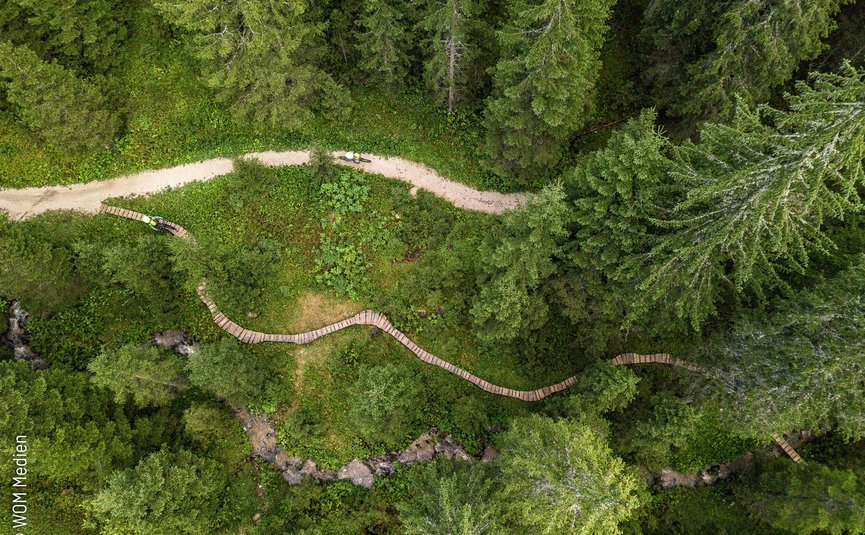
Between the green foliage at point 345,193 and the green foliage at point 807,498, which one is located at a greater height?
the green foliage at point 345,193

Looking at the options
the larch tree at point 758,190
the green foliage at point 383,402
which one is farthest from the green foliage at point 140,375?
the larch tree at point 758,190

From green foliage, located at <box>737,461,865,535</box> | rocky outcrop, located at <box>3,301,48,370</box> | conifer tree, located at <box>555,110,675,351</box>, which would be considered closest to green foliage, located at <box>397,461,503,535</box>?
conifer tree, located at <box>555,110,675,351</box>

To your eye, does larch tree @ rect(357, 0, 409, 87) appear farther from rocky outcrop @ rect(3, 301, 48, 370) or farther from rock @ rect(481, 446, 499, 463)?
rocky outcrop @ rect(3, 301, 48, 370)

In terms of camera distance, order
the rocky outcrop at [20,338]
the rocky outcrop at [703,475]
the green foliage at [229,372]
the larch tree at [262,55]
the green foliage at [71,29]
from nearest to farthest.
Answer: the larch tree at [262,55], the green foliage at [229,372], the green foliage at [71,29], the rocky outcrop at [20,338], the rocky outcrop at [703,475]

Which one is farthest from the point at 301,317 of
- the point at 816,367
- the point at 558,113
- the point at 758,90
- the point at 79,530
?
the point at 758,90

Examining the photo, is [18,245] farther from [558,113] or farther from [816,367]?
[816,367]

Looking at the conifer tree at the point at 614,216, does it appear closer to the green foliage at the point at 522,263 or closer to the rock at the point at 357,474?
the green foliage at the point at 522,263
